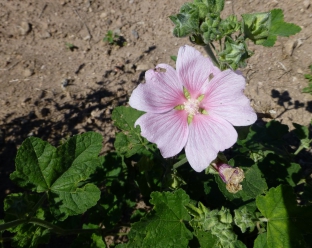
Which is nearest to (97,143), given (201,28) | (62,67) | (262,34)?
(201,28)

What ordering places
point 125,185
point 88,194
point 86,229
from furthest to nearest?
point 125,185
point 86,229
point 88,194

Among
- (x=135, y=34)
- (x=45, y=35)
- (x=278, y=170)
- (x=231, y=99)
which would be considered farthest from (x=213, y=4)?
(x=45, y=35)

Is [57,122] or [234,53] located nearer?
[234,53]

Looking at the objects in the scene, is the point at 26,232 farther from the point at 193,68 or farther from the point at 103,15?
the point at 103,15

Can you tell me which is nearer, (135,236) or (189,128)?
(189,128)

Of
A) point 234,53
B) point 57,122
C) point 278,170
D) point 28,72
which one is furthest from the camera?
point 28,72

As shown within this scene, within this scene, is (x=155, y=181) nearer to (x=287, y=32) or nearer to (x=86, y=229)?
(x=86, y=229)

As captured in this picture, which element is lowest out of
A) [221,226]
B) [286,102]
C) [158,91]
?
[286,102]
